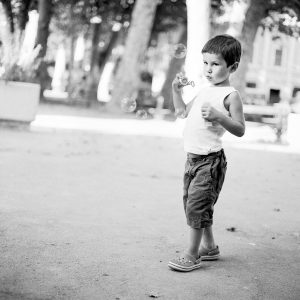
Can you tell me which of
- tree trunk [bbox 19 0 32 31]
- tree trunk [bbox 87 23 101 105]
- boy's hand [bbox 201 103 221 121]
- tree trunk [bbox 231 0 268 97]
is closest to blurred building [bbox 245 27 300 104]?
tree trunk [bbox 87 23 101 105]

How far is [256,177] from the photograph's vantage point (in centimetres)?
902

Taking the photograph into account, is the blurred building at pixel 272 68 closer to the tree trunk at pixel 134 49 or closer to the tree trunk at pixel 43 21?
the tree trunk at pixel 134 49

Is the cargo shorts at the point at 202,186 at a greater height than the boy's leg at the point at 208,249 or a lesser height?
greater

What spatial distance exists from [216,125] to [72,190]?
2.93 metres

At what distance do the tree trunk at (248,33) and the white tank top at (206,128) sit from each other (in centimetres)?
1728

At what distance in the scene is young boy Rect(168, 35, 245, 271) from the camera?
3.89 meters

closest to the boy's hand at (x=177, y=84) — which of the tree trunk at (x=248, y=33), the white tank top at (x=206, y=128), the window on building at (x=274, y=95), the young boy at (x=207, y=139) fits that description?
the young boy at (x=207, y=139)

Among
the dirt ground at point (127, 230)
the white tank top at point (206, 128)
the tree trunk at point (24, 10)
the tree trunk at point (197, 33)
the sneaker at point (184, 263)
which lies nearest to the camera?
the dirt ground at point (127, 230)

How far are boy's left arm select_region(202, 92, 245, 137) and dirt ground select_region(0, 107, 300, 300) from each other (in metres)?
0.94

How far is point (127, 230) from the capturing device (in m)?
4.88

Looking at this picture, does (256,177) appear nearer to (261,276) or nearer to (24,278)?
(261,276)

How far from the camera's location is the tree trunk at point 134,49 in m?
23.8

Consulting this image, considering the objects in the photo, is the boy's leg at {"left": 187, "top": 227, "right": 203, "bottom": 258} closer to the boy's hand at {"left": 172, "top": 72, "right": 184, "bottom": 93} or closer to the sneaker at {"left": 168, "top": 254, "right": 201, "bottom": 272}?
the sneaker at {"left": 168, "top": 254, "right": 201, "bottom": 272}

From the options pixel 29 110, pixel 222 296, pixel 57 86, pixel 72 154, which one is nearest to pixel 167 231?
pixel 222 296
